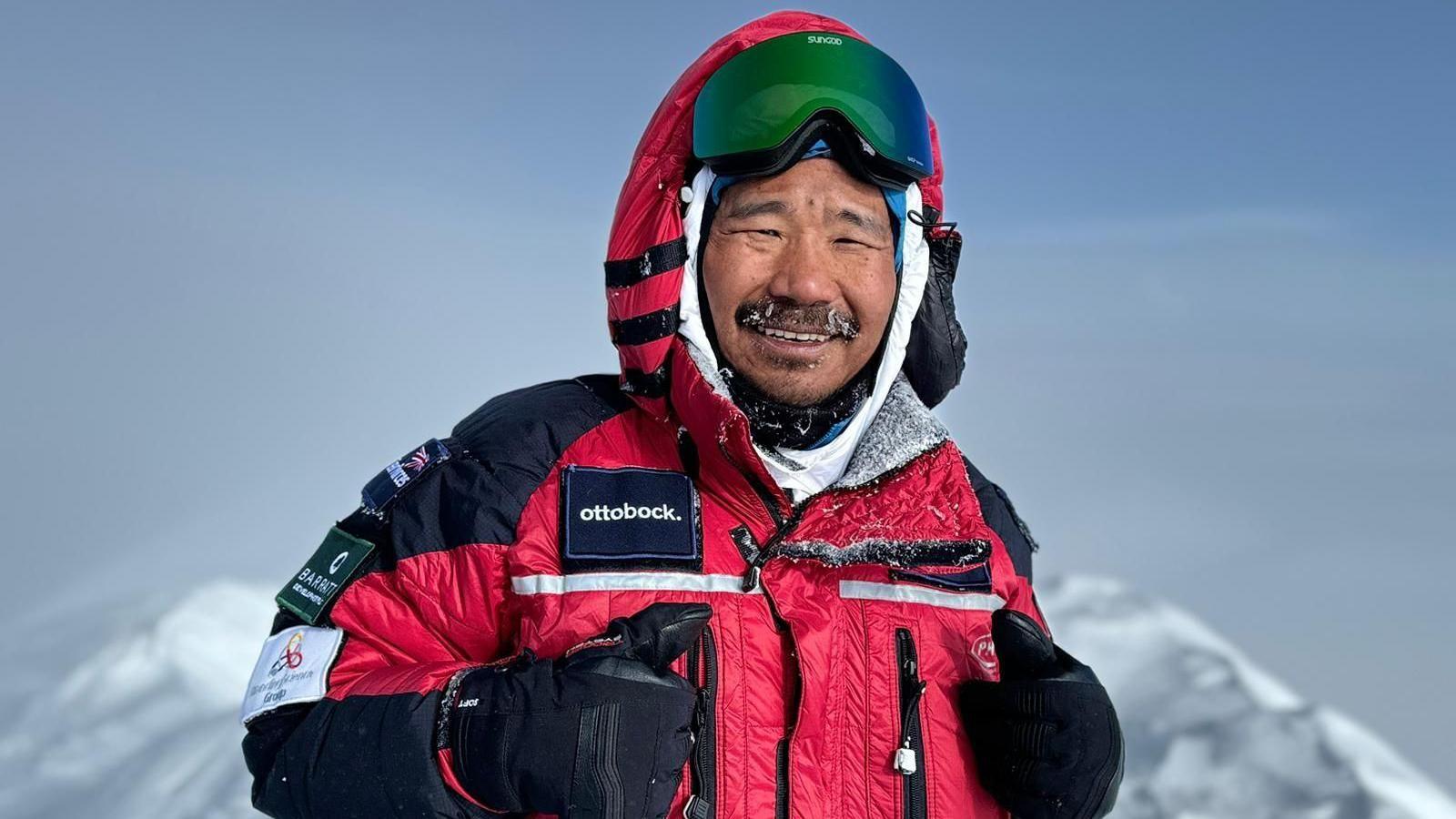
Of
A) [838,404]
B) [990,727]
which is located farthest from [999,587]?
[838,404]

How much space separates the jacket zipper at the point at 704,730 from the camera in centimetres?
202

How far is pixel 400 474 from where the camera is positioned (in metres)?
2.33

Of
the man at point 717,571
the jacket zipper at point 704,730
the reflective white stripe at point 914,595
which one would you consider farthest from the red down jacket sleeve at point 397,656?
the reflective white stripe at point 914,595

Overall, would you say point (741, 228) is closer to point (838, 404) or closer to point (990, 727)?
point (838, 404)

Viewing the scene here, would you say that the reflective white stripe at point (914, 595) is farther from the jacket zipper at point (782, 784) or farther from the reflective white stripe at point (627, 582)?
the jacket zipper at point (782, 784)

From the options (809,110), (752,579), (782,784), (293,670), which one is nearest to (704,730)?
(782,784)

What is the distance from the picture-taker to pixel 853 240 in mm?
2383

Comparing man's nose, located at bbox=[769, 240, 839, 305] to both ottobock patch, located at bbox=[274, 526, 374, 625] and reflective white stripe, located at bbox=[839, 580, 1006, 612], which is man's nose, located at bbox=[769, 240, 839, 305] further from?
ottobock patch, located at bbox=[274, 526, 374, 625]

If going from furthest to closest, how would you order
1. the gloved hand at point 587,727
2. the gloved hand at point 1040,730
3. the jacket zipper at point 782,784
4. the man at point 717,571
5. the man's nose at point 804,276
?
the man's nose at point 804,276
the gloved hand at point 1040,730
the jacket zipper at point 782,784
the man at point 717,571
the gloved hand at point 587,727

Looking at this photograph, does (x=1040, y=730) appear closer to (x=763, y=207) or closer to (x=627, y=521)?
(x=627, y=521)

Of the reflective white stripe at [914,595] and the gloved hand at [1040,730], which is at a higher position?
the reflective white stripe at [914,595]

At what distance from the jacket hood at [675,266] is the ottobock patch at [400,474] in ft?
1.39

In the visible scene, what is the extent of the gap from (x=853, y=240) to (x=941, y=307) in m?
0.43

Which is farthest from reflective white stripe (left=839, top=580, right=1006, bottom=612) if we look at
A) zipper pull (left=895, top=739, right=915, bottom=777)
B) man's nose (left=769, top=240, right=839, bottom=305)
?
man's nose (left=769, top=240, right=839, bottom=305)
